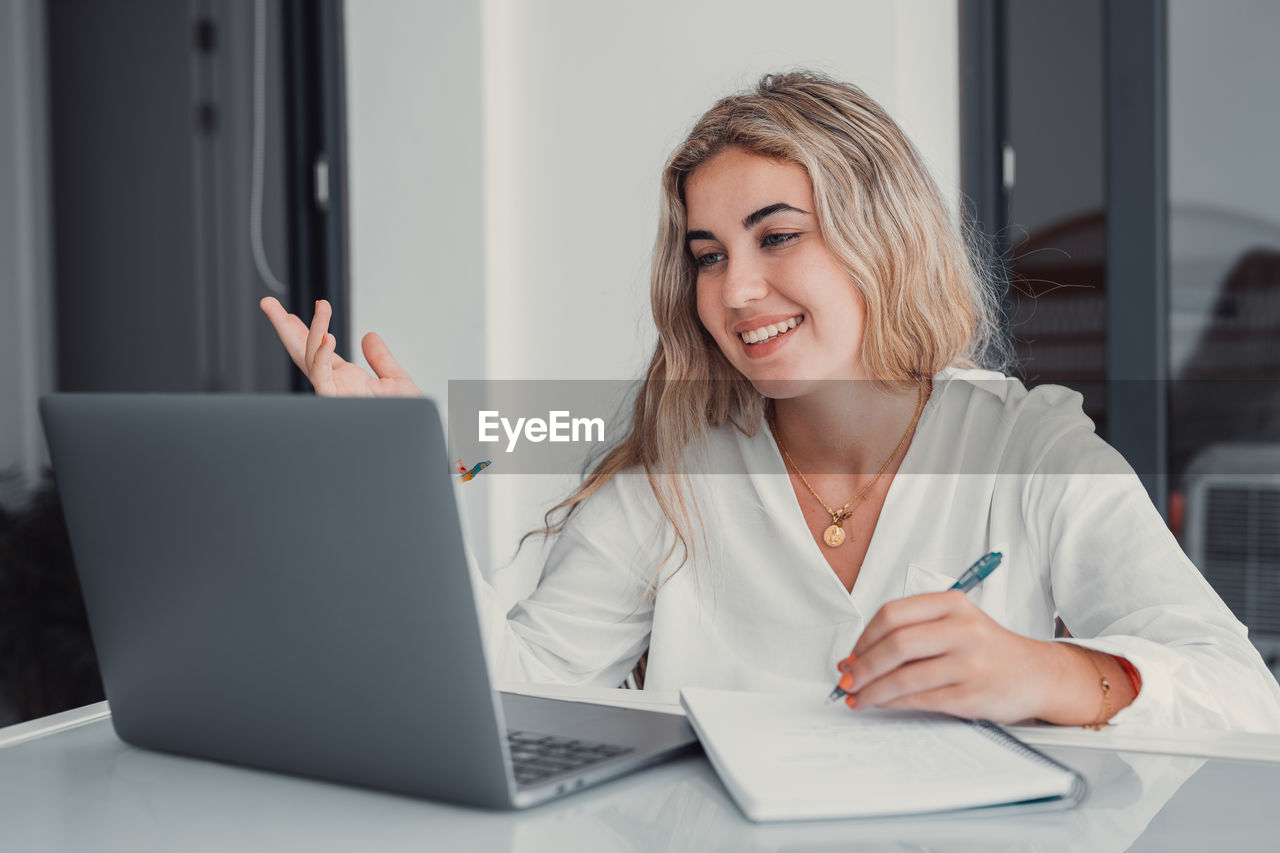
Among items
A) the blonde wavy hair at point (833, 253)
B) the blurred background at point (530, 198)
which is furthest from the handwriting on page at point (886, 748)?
the blurred background at point (530, 198)

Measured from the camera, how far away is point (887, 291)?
4.75 ft

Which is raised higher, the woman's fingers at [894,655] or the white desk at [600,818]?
the woman's fingers at [894,655]

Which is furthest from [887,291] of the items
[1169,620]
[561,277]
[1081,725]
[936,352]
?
[561,277]

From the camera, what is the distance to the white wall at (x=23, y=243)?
2164mm

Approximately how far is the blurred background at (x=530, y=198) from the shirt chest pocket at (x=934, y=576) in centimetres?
113

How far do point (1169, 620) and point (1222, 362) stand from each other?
140 cm

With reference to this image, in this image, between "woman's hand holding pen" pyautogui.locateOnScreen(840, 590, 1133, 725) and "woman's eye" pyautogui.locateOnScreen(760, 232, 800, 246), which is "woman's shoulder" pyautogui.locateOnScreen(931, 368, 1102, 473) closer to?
"woman's eye" pyautogui.locateOnScreen(760, 232, 800, 246)

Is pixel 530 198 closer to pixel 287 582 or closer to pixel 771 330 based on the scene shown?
pixel 771 330

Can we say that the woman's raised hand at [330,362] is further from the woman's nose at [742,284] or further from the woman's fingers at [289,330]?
the woman's nose at [742,284]

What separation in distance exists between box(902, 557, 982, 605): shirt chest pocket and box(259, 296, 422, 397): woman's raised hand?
0.59m

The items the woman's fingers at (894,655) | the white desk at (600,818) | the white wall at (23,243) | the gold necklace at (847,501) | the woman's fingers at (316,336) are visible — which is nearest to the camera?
the white desk at (600,818)

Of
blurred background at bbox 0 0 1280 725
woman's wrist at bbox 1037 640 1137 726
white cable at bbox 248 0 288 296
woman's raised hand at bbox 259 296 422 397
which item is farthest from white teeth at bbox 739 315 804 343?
white cable at bbox 248 0 288 296

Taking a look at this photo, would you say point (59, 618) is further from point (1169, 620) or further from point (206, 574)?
point (1169, 620)

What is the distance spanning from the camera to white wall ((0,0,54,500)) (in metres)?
2.16
